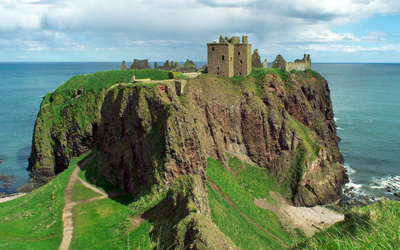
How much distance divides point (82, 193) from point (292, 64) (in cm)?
6519

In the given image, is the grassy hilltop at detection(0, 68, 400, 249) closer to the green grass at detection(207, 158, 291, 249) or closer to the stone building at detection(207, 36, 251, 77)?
the green grass at detection(207, 158, 291, 249)

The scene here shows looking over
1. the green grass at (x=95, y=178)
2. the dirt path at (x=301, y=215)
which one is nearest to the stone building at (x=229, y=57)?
the dirt path at (x=301, y=215)

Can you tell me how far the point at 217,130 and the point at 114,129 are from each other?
18.4m

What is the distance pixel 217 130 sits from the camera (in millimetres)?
56906

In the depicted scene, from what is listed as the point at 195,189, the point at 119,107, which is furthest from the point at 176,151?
the point at 119,107

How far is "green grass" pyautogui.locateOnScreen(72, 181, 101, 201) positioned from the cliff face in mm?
3573

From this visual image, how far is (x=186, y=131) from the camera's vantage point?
129 feet

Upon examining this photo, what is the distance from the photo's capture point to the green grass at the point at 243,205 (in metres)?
37.3

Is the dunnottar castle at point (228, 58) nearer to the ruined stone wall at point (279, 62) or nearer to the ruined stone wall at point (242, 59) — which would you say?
the ruined stone wall at point (242, 59)

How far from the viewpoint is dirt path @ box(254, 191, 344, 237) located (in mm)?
48931

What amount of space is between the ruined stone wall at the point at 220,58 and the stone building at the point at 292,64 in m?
22.7

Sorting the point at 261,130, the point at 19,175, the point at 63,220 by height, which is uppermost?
the point at 261,130

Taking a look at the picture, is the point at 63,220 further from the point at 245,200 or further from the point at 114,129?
the point at 245,200

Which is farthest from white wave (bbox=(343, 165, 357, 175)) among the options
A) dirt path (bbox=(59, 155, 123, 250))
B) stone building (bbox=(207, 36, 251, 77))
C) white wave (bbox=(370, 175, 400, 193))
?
dirt path (bbox=(59, 155, 123, 250))
